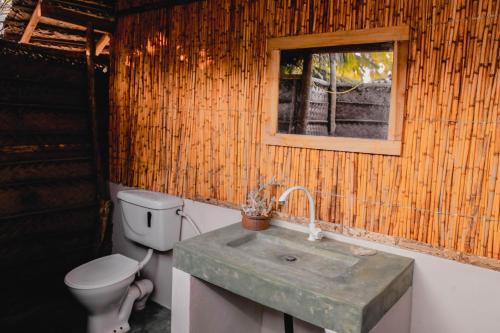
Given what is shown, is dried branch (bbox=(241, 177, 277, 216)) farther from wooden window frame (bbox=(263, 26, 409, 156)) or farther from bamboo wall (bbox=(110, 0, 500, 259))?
wooden window frame (bbox=(263, 26, 409, 156))

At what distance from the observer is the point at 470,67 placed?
1671 millimetres

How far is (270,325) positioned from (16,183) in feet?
7.19

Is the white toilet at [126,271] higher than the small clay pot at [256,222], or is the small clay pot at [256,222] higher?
the small clay pot at [256,222]

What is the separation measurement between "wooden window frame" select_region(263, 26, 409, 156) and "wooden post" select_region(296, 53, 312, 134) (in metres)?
0.05

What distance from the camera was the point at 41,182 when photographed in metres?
3.08

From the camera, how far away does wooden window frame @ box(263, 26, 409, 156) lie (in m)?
1.84

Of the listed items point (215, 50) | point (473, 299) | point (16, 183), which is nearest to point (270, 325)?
point (473, 299)

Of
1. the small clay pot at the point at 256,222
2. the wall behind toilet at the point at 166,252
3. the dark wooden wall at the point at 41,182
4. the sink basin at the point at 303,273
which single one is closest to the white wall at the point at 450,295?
the sink basin at the point at 303,273

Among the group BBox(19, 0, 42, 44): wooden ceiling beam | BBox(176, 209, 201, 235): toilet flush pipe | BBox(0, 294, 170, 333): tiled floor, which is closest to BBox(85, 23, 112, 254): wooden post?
BBox(19, 0, 42, 44): wooden ceiling beam

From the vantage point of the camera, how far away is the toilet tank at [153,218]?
2746 mm

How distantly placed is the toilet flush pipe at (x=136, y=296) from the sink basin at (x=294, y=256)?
1250 mm

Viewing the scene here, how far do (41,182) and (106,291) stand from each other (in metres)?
1.19

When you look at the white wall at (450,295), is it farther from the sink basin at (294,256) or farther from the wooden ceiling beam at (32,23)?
the wooden ceiling beam at (32,23)

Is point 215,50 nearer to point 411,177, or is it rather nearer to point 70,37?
point 411,177
